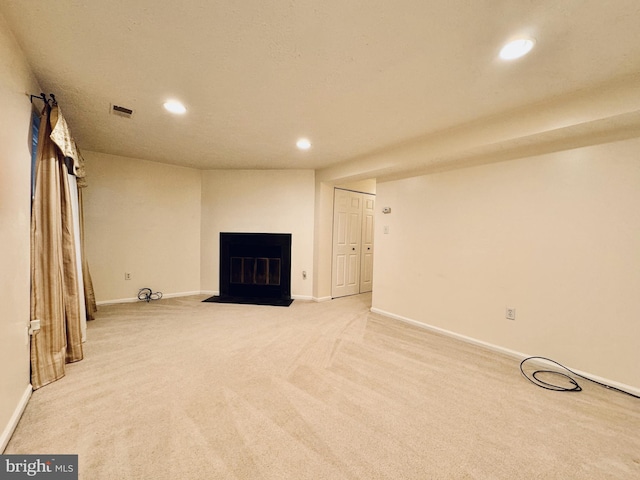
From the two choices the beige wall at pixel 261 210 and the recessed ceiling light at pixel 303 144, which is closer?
the recessed ceiling light at pixel 303 144

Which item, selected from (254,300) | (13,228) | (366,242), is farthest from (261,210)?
(13,228)

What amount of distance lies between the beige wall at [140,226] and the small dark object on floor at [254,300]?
0.67 metres

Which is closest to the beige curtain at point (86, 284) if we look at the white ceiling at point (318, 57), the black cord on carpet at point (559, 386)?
the white ceiling at point (318, 57)

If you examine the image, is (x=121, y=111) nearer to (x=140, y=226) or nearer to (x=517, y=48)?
(x=140, y=226)

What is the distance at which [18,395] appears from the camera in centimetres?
157

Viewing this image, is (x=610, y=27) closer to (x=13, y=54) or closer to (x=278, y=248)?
(x=13, y=54)

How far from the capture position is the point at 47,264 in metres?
1.97

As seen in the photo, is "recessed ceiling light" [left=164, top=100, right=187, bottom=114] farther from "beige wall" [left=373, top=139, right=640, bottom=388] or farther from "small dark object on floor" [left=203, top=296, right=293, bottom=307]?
"small dark object on floor" [left=203, top=296, right=293, bottom=307]

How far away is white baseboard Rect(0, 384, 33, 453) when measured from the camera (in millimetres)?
1324

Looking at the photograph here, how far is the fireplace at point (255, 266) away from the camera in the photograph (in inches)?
181

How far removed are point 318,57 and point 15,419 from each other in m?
2.88

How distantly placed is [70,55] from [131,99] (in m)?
0.52

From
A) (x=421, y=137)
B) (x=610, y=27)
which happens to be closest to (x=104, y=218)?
(x=421, y=137)

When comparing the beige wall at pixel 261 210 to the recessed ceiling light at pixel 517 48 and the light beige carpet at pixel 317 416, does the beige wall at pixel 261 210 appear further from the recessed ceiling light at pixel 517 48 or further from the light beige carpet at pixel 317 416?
the recessed ceiling light at pixel 517 48
